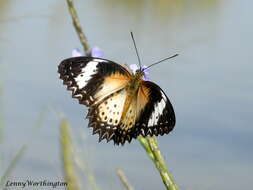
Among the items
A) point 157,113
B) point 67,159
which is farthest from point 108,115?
point 67,159

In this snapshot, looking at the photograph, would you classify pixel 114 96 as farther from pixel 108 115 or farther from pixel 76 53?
pixel 76 53

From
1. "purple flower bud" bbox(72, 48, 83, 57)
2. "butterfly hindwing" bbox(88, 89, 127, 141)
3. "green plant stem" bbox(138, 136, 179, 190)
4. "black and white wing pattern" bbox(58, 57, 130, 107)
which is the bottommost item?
"green plant stem" bbox(138, 136, 179, 190)

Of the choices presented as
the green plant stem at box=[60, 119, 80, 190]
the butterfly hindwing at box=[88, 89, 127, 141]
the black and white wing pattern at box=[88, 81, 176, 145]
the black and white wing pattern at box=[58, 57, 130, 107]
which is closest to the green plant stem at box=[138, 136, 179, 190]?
the black and white wing pattern at box=[88, 81, 176, 145]

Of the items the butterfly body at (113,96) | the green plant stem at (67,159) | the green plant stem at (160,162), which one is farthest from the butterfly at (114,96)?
the green plant stem at (67,159)

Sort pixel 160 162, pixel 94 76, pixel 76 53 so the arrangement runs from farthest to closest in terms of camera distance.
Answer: pixel 94 76 < pixel 76 53 < pixel 160 162

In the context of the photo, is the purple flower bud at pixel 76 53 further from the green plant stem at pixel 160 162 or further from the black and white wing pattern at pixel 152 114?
the green plant stem at pixel 160 162

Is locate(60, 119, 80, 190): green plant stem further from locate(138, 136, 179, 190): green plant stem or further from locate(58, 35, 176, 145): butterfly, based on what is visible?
locate(58, 35, 176, 145): butterfly

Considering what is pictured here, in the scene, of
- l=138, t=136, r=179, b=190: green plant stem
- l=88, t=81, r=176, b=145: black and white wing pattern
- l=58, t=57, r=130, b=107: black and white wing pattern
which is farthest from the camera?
l=58, t=57, r=130, b=107: black and white wing pattern
